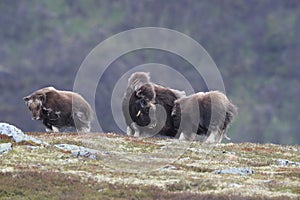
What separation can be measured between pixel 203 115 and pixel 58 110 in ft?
19.4

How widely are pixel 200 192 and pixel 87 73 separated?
16508 cm

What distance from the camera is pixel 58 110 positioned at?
35.1 metres

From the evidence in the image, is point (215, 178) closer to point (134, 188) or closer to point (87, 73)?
point (134, 188)

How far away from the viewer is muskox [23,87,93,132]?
3491 centimetres

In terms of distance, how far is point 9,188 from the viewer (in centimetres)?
2241

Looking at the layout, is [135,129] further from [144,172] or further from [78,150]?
[144,172]

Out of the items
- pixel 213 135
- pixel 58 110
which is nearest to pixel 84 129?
pixel 58 110

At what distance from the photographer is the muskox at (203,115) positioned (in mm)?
33781

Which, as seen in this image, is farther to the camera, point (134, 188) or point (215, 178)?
point (215, 178)

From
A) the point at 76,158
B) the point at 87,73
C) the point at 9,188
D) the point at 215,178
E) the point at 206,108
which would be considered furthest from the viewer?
the point at 87,73

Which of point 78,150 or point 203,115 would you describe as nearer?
point 78,150

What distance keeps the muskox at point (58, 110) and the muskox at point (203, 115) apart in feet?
13.5

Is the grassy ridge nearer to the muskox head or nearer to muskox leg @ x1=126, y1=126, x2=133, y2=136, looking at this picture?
the muskox head

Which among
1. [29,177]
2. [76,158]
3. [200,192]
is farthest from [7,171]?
[200,192]
